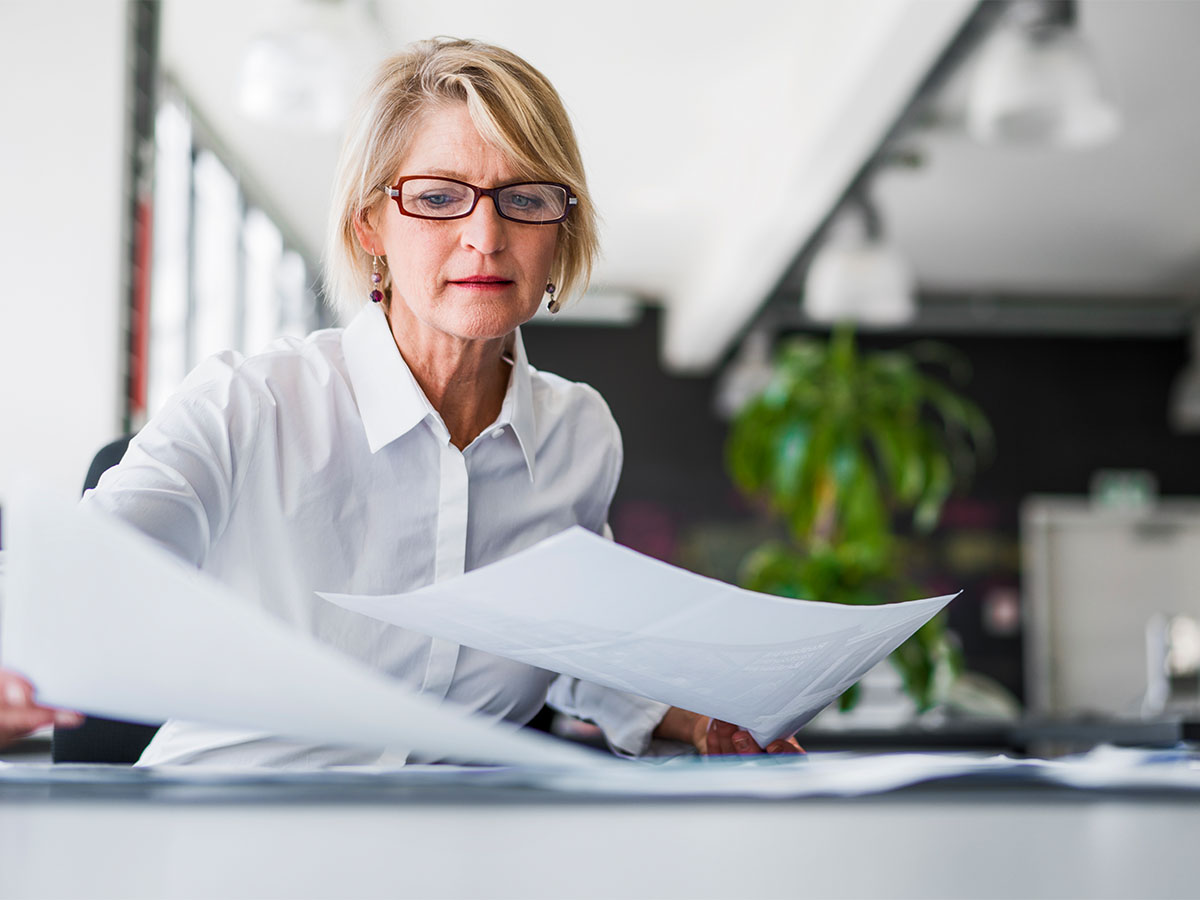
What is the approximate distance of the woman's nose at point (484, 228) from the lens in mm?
884

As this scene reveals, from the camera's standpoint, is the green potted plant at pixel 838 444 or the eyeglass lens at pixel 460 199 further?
the green potted plant at pixel 838 444

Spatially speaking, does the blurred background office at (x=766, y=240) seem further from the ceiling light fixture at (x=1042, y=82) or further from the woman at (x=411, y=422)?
the woman at (x=411, y=422)

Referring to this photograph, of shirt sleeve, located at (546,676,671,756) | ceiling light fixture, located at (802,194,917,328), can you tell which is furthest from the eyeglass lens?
ceiling light fixture, located at (802,194,917,328)

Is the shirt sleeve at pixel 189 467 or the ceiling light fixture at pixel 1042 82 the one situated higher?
the ceiling light fixture at pixel 1042 82

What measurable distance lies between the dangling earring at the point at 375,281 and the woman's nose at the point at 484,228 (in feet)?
0.67

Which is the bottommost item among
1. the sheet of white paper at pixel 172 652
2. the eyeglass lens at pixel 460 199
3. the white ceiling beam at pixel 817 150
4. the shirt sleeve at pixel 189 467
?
the sheet of white paper at pixel 172 652

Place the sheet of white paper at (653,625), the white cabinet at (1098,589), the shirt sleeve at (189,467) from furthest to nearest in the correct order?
1. the white cabinet at (1098,589)
2. the shirt sleeve at (189,467)
3. the sheet of white paper at (653,625)

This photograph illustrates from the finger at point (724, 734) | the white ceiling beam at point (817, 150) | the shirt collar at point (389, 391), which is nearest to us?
the finger at point (724, 734)

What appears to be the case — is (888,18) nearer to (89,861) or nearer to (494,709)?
(494,709)

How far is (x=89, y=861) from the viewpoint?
335 mm

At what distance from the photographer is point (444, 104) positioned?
959 millimetres

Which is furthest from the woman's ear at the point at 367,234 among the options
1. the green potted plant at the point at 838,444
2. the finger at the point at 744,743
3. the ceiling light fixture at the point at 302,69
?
the green potted plant at the point at 838,444

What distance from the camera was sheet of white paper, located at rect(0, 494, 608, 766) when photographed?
39 cm

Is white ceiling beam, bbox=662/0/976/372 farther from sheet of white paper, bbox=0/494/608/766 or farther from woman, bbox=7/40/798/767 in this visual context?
sheet of white paper, bbox=0/494/608/766
